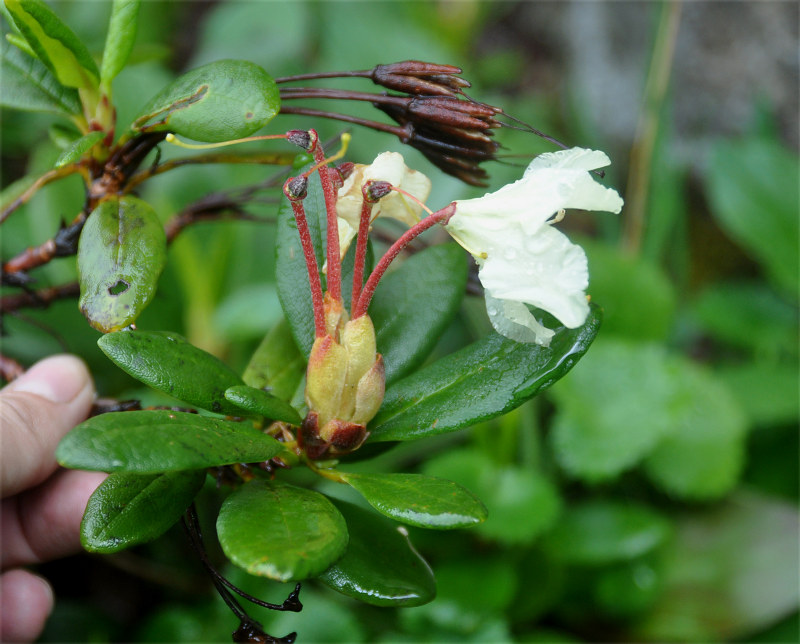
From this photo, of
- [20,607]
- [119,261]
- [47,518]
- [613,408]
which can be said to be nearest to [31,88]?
[119,261]

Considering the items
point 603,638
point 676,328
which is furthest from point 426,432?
point 676,328

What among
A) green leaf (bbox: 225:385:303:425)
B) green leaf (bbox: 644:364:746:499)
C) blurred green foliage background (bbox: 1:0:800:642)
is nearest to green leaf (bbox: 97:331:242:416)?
green leaf (bbox: 225:385:303:425)

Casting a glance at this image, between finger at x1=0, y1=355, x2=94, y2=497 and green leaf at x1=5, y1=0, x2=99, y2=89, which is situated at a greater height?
green leaf at x1=5, y1=0, x2=99, y2=89

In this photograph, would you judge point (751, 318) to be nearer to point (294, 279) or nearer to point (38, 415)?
point (294, 279)

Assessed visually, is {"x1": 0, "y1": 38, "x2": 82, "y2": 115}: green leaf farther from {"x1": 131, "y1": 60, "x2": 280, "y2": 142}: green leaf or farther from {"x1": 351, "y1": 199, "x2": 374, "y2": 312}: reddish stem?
{"x1": 351, "y1": 199, "x2": 374, "y2": 312}: reddish stem

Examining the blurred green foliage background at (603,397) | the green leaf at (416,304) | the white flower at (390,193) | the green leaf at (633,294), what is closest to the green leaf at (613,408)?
the blurred green foliage background at (603,397)

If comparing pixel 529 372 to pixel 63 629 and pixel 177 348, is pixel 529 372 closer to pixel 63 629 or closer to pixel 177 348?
pixel 177 348
